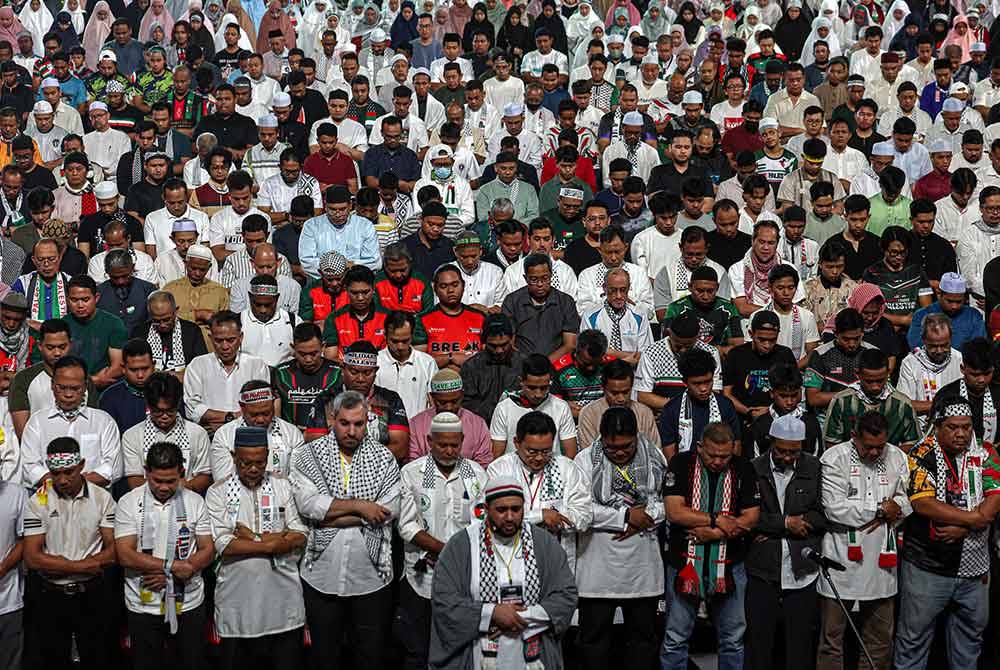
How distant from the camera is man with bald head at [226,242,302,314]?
11672 mm

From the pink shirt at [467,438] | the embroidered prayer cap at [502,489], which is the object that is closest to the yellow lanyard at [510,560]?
the embroidered prayer cap at [502,489]

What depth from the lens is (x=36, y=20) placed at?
21250 mm

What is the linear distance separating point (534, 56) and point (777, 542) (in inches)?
460

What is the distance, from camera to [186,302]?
38.9ft

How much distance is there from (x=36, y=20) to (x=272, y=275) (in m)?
12.0

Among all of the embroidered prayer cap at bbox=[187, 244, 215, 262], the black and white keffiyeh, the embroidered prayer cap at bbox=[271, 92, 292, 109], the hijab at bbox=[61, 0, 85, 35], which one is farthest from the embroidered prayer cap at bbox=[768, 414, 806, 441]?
the hijab at bbox=[61, 0, 85, 35]

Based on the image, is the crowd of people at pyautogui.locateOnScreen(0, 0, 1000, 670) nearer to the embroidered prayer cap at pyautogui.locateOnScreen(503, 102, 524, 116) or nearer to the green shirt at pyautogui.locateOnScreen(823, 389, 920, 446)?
the green shirt at pyautogui.locateOnScreen(823, 389, 920, 446)

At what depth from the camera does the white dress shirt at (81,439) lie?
922 centimetres

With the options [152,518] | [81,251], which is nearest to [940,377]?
[152,518]

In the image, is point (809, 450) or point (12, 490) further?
point (809, 450)

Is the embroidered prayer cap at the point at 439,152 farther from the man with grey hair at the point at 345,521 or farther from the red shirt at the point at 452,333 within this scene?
the man with grey hair at the point at 345,521

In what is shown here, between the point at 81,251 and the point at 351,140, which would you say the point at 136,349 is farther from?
the point at 351,140

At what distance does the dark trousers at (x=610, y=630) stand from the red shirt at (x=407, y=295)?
3.56m

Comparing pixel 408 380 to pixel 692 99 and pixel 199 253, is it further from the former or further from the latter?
pixel 692 99
